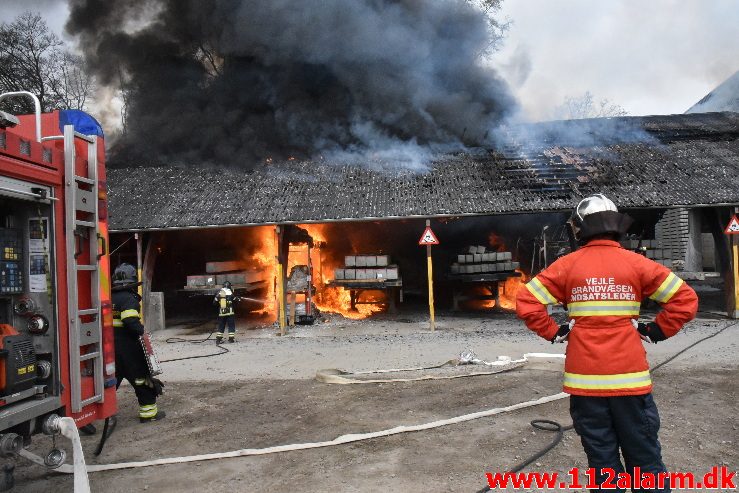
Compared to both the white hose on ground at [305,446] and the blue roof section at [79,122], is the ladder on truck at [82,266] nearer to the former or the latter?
the blue roof section at [79,122]

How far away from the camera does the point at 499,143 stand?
596 inches

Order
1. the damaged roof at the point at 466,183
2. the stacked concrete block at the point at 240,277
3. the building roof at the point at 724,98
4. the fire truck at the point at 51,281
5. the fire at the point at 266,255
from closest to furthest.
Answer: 1. the fire truck at the point at 51,281
2. the damaged roof at the point at 466,183
3. the stacked concrete block at the point at 240,277
4. the fire at the point at 266,255
5. the building roof at the point at 724,98

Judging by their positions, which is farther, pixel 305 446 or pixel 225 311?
pixel 225 311

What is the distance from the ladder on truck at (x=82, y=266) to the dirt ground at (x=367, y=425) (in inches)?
39.4

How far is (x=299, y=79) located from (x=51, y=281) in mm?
16921

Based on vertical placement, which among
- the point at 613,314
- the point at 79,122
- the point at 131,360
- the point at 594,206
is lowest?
the point at 131,360

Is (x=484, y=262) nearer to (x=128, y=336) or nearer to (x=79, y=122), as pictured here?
(x=128, y=336)

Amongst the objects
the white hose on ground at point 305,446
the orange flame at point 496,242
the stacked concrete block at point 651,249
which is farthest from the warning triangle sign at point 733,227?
the white hose on ground at point 305,446

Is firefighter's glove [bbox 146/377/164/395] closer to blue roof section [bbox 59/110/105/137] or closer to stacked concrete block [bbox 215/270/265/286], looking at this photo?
blue roof section [bbox 59/110/105/137]

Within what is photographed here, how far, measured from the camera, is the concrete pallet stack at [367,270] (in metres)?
13.2

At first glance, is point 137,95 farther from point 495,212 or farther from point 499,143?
point 495,212

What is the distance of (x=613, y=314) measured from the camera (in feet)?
8.92

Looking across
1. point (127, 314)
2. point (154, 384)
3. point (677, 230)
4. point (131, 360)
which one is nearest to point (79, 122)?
point (127, 314)

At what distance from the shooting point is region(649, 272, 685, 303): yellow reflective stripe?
270 centimetres
